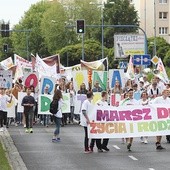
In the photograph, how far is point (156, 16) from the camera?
12506 centimetres

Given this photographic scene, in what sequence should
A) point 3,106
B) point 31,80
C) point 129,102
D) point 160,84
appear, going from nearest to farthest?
point 129,102, point 3,106, point 160,84, point 31,80

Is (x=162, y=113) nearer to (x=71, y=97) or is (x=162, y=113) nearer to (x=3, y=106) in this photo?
(x=3, y=106)

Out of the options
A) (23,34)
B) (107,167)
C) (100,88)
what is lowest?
(107,167)

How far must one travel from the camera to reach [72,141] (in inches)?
969

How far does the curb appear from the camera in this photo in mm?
17520

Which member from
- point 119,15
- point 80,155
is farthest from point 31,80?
point 119,15

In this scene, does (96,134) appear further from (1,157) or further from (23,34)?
(23,34)

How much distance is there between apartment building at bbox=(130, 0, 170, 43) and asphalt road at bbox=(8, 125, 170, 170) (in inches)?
3909

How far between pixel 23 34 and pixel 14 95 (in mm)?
114234

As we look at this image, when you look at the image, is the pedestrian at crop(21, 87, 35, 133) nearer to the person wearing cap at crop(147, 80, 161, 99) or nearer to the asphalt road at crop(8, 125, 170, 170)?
the asphalt road at crop(8, 125, 170, 170)

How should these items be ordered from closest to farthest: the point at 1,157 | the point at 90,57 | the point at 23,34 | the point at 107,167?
1. the point at 107,167
2. the point at 1,157
3. the point at 90,57
4. the point at 23,34

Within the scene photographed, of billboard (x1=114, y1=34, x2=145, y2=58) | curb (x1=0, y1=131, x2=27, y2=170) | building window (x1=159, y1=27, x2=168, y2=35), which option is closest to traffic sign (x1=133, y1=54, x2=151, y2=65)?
billboard (x1=114, y1=34, x2=145, y2=58)

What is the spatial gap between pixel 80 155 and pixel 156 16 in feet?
348

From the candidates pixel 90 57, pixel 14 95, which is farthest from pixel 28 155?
pixel 90 57
